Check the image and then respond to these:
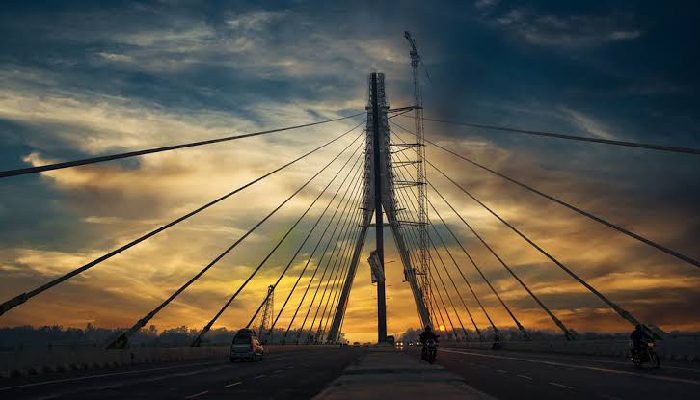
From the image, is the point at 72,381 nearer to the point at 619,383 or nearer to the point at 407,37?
the point at 619,383

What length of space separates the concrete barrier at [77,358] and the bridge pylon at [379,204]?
2928 cm

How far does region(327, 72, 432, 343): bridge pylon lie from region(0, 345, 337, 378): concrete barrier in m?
29.3

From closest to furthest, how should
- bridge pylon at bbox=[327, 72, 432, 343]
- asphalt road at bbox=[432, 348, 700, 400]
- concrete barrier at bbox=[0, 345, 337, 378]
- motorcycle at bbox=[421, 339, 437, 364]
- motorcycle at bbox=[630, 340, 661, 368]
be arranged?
1. asphalt road at bbox=[432, 348, 700, 400]
2. concrete barrier at bbox=[0, 345, 337, 378]
3. motorcycle at bbox=[630, 340, 661, 368]
4. motorcycle at bbox=[421, 339, 437, 364]
5. bridge pylon at bbox=[327, 72, 432, 343]

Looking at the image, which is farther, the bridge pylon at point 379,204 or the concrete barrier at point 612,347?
the bridge pylon at point 379,204

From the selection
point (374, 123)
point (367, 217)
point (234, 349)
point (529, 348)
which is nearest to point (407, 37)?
point (374, 123)

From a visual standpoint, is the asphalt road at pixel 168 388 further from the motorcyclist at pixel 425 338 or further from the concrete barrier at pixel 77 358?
the motorcyclist at pixel 425 338

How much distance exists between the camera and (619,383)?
2097 cm

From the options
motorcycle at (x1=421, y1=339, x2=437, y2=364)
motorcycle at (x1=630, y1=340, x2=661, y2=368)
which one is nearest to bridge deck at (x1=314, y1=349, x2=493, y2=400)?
motorcycle at (x1=630, y1=340, x2=661, y2=368)

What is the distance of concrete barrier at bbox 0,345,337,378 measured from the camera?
94.6 feet

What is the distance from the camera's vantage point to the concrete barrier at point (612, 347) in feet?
115

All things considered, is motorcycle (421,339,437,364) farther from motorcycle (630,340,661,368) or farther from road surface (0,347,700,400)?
road surface (0,347,700,400)

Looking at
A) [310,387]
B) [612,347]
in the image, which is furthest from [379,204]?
[310,387]

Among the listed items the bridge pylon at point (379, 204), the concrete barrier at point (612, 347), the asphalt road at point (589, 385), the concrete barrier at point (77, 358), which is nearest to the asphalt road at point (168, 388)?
the concrete barrier at point (77, 358)

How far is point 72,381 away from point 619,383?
18.8 metres
